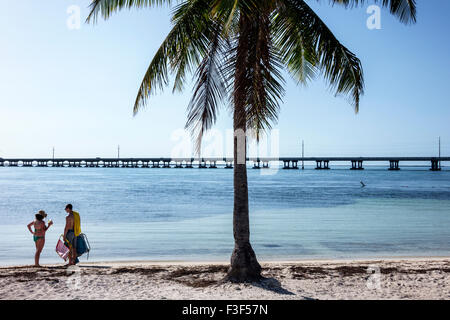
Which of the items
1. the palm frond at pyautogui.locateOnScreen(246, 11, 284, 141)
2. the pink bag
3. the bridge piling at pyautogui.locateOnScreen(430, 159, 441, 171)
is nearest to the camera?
the palm frond at pyautogui.locateOnScreen(246, 11, 284, 141)

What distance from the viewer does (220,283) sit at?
7.04 metres

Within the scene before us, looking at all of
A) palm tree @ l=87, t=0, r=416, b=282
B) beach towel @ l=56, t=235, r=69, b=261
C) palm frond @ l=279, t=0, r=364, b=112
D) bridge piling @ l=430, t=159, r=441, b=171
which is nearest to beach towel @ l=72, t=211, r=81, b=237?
beach towel @ l=56, t=235, r=69, b=261

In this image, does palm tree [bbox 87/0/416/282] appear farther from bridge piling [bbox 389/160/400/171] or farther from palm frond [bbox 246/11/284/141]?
bridge piling [bbox 389/160/400/171]

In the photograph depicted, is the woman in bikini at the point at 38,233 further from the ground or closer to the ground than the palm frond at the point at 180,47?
closer to the ground

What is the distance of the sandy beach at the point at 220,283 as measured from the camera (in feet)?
21.1

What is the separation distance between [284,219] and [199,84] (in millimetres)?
17879

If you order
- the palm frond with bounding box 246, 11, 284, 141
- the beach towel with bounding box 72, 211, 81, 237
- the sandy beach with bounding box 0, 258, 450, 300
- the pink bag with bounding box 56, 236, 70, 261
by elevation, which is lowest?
the sandy beach with bounding box 0, 258, 450, 300

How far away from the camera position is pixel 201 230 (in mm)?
18516

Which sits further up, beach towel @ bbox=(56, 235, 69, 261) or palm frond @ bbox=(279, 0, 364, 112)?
palm frond @ bbox=(279, 0, 364, 112)

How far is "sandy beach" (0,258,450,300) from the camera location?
6.43 m

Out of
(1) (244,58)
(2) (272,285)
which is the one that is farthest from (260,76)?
(2) (272,285)

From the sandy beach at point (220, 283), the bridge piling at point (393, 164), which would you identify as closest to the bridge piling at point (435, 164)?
the bridge piling at point (393, 164)

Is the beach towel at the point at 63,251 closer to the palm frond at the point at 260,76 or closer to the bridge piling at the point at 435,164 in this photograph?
the palm frond at the point at 260,76
